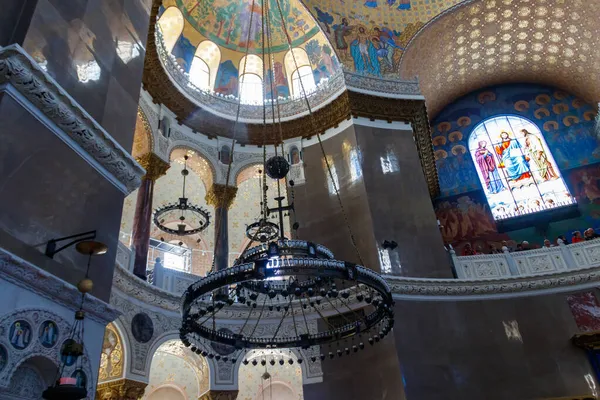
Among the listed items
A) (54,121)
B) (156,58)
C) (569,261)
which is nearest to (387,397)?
(569,261)

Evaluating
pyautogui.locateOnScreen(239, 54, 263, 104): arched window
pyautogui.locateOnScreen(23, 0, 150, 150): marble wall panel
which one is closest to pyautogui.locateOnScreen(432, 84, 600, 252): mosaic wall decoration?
pyautogui.locateOnScreen(239, 54, 263, 104): arched window

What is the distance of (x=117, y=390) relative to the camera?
30.6ft

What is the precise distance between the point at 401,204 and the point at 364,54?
5.10 m

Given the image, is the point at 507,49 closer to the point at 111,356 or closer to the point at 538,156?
the point at 538,156

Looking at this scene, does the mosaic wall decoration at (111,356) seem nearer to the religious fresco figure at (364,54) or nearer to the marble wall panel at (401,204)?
the marble wall panel at (401,204)

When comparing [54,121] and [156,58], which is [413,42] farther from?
[54,121]

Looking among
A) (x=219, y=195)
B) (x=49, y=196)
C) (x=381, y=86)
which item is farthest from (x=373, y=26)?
(x=49, y=196)

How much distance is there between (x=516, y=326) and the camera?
11.4 m

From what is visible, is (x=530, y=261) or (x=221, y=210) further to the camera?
(x=221, y=210)

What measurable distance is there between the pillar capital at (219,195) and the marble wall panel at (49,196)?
23.7 feet

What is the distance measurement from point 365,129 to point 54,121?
9.35m

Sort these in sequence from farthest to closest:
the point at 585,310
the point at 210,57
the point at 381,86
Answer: the point at 210,57, the point at 381,86, the point at 585,310

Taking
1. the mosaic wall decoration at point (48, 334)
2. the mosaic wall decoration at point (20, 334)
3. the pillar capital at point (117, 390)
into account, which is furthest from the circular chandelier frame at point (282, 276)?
the pillar capital at point (117, 390)

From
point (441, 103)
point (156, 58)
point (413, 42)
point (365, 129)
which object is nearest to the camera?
point (156, 58)
